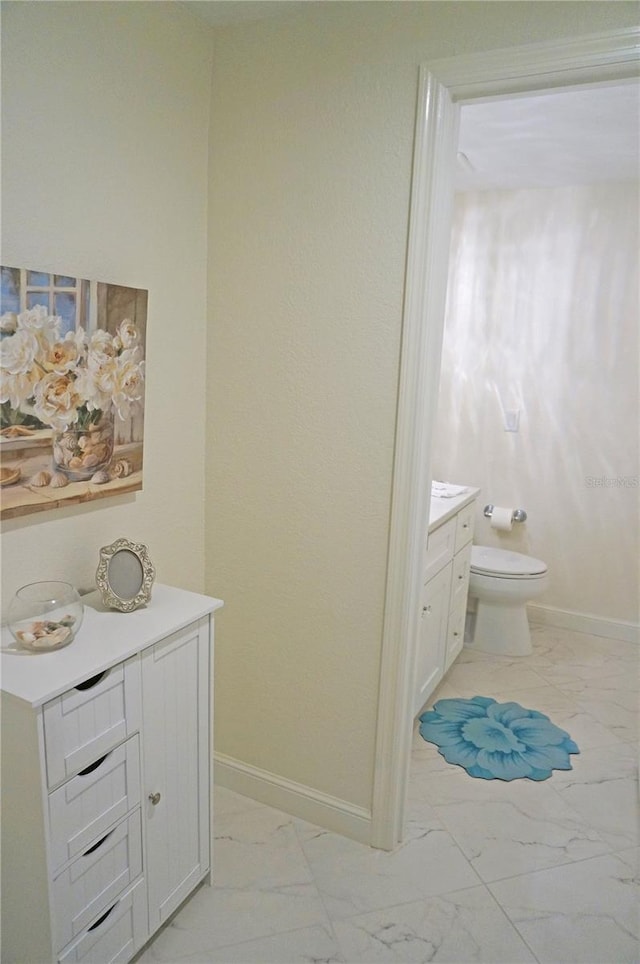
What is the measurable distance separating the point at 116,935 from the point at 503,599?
226 centimetres

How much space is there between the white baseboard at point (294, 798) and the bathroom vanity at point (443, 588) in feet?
1.38

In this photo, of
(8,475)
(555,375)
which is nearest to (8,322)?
(8,475)

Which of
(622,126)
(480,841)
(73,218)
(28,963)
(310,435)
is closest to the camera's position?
(28,963)

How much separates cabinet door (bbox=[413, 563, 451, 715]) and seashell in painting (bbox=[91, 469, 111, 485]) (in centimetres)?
124

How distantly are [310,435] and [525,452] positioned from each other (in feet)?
6.60

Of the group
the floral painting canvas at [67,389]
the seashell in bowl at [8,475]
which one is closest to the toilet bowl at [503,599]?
the floral painting canvas at [67,389]

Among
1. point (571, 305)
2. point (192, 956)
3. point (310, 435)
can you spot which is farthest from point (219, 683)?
point (571, 305)

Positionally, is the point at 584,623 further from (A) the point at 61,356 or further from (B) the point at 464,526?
(A) the point at 61,356

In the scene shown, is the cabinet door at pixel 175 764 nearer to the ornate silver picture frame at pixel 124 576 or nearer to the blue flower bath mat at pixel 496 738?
the ornate silver picture frame at pixel 124 576

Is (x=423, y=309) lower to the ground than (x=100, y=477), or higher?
higher

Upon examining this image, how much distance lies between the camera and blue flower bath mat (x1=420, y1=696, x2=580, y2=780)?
2.44 metres

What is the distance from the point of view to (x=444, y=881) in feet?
6.23

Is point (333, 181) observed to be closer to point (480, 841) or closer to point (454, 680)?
point (480, 841)

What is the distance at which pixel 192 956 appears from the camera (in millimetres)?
1631
